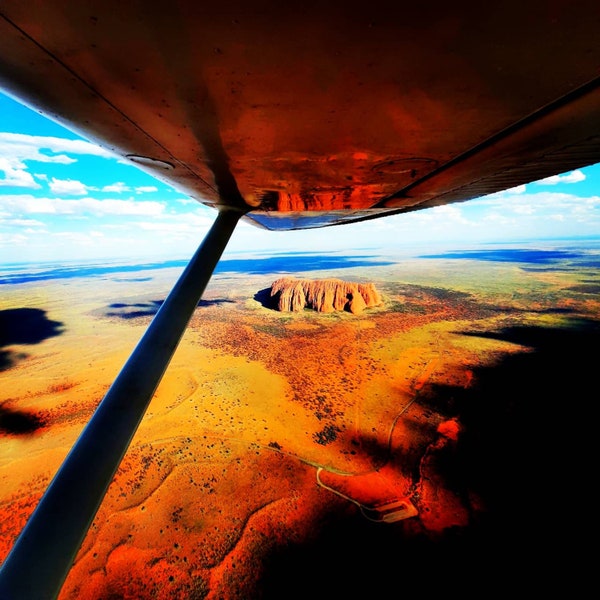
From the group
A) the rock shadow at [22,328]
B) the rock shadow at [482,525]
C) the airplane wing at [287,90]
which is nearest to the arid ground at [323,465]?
the rock shadow at [482,525]

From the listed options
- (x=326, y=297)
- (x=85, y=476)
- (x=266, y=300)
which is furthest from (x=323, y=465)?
(x=266, y=300)

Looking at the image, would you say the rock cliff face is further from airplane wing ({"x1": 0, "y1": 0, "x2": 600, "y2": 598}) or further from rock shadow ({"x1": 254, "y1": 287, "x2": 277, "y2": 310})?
airplane wing ({"x1": 0, "y1": 0, "x2": 600, "y2": 598})

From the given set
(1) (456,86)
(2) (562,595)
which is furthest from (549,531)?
(1) (456,86)

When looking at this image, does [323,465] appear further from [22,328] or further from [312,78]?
[22,328]

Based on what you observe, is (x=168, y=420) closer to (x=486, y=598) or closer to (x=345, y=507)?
(x=345, y=507)

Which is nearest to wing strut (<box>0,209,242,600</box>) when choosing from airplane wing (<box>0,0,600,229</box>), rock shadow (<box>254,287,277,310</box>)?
airplane wing (<box>0,0,600,229</box>)
